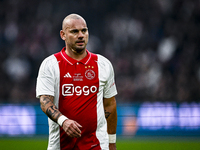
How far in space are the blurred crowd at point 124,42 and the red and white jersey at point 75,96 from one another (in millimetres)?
7789

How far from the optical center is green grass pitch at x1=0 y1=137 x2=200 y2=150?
8.51 meters

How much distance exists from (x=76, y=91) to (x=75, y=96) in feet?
0.18

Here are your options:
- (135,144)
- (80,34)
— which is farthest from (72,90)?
(135,144)

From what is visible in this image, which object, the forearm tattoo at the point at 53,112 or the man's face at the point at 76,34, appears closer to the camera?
the forearm tattoo at the point at 53,112

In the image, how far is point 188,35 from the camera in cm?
1302

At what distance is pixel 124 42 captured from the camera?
43.3ft

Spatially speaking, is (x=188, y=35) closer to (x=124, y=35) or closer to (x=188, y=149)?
(x=124, y=35)

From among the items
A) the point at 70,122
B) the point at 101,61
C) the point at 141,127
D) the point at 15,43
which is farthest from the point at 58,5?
the point at 70,122

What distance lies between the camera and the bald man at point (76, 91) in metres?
3.90

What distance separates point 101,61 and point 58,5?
1013 centimetres

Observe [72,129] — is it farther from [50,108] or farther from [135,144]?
[135,144]

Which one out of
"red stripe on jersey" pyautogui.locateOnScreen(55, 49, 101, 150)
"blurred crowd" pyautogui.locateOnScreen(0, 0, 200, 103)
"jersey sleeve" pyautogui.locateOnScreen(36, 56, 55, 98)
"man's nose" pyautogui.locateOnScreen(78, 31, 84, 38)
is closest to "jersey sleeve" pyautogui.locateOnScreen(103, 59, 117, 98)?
"red stripe on jersey" pyautogui.locateOnScreen(55, 49, 101, 150)

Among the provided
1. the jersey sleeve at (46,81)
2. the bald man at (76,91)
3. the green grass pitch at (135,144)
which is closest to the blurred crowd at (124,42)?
the green grass pitch at (135,144)

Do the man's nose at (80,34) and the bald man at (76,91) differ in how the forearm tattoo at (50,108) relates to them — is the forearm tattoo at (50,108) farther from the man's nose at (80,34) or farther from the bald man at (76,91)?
the man's nose at (80,34)
